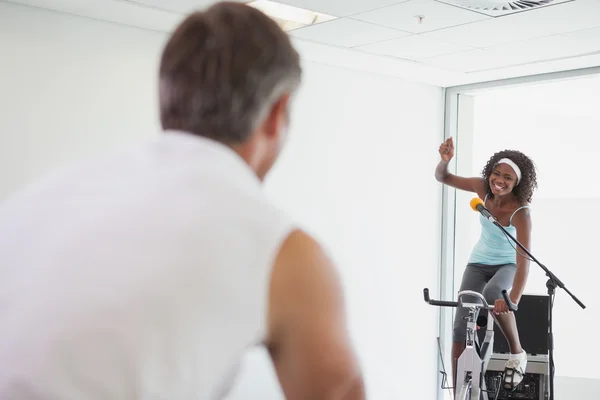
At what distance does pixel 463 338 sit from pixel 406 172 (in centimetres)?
212

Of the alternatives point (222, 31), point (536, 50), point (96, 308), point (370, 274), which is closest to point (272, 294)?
point (96, 308)

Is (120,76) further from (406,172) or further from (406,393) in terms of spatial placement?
(406,393)

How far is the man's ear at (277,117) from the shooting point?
0.78m

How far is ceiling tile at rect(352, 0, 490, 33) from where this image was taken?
14.2 ft

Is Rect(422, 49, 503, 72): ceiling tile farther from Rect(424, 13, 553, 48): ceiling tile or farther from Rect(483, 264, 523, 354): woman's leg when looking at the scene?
Rect(483, 264, 523, 354): woman's leg

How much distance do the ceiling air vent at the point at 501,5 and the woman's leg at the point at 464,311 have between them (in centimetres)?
158

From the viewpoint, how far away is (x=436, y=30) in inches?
192

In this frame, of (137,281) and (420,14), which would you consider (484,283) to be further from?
(137,281)

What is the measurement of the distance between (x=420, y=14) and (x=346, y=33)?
65 cm

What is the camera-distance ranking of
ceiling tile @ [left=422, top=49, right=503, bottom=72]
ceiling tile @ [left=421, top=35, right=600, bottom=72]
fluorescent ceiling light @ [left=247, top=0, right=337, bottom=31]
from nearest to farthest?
fluorescent ceiling light @ [left=247, top=0, right=337, bottom=31]
ceiling tile @ [left=421, top=35, right=600, bottom=72]
ceiling tile @ [left=422, top=49, right=503, bottom=72]

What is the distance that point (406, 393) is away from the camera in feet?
21.6

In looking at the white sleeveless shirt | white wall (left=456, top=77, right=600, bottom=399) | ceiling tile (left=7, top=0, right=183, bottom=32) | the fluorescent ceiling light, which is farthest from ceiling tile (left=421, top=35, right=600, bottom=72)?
the white sleeveless shirt

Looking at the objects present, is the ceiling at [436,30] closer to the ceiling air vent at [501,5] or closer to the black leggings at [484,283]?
the ceiling air vent at [501,5]

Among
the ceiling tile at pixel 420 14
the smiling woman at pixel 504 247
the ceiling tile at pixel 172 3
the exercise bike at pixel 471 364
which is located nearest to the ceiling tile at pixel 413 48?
the ceiling tile at pixel 420 14
